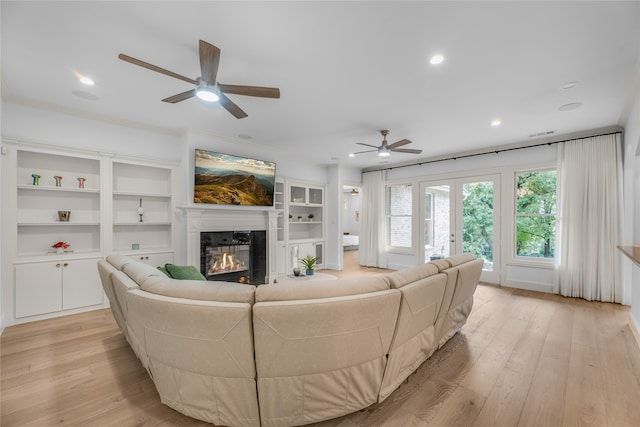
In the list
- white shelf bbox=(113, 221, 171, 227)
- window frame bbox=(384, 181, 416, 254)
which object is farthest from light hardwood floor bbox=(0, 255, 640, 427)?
window frame bbox=(384, 181, 416, 254)

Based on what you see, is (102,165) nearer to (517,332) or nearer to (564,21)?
(564,21)

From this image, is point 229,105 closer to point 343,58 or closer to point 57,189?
point 343,58

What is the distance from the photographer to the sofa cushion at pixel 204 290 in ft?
5.04

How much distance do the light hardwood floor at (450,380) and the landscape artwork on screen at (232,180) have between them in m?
2.25

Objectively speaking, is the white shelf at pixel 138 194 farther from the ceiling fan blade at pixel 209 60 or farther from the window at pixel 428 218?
the window at pixel 428 218

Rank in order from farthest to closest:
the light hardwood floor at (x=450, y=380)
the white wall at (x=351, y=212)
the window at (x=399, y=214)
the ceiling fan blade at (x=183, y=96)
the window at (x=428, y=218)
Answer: the white wall at (x=351, y=212) < the window at (x=399, y=214) < the window at (x=428, y=218) < the ceiling fan blade at (x=183, y=96) < the light hardwood floor at (x=450, y=380)

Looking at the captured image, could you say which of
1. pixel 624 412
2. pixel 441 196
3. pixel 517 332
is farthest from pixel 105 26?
pixel 441 196

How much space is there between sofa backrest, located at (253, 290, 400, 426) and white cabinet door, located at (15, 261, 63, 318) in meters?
3.62

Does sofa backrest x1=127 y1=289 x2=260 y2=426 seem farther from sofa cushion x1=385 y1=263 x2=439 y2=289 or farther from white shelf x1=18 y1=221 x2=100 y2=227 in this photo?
white shelf x1=18 y1=221 x2=100 y2=227

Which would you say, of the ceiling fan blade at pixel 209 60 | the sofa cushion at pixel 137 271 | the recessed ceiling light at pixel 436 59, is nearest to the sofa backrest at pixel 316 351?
the sofa cushion at pixel 137 271

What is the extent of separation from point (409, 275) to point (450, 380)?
96cm

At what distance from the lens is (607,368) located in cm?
231

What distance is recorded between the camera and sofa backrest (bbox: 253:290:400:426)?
148cm

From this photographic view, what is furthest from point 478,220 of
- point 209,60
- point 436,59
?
point 209,60
